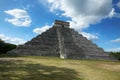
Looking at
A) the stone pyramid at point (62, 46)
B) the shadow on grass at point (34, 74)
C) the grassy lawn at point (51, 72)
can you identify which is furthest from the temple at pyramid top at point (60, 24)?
the shadow on grass at point (34, 74)

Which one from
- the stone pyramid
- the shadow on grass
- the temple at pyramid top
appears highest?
the temple at pyramid top

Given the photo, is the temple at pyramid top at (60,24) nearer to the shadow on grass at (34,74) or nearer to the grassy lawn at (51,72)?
the grassy lawn at (51,72)

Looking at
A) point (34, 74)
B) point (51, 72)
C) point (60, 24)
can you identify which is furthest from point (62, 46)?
point (34, 74)

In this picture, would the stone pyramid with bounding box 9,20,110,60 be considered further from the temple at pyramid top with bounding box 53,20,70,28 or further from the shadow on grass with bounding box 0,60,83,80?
the shadow on grass with bounding box 0,60,83,80

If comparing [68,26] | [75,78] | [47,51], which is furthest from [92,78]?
[68,26]

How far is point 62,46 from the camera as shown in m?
38.4

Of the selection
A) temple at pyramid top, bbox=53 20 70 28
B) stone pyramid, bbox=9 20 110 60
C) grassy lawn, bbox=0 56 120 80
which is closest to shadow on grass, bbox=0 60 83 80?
grassy lawn, bbox=0 56 120 80

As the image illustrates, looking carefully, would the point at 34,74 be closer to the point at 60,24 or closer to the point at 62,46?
the point at 62,46

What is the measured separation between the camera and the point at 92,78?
14.8 meters

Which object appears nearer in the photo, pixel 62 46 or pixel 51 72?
pixel 51 72

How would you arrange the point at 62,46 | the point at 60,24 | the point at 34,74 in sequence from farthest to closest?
the point at 60,24
the point at 62,46
the point at 34,74

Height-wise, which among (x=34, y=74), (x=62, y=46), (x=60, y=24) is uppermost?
(x=60, y=24)

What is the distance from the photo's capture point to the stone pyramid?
36.1 meters

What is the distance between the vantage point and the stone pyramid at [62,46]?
36.1 meters
